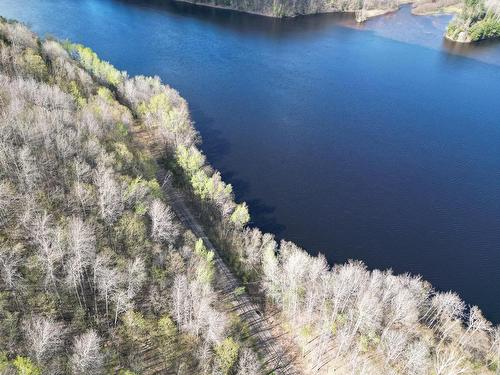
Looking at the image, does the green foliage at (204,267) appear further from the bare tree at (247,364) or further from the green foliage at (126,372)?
the green foliage at (126,372)

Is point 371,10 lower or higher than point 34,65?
higher

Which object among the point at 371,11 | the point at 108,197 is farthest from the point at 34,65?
the point at 371,11

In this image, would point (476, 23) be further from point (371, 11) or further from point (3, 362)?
point (3, 362)

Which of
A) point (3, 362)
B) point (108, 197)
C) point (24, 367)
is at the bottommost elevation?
point (3, 362)

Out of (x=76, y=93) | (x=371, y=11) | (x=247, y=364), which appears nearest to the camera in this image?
(x=247, y=364)

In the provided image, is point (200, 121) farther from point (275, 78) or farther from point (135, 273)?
point (135, 273)

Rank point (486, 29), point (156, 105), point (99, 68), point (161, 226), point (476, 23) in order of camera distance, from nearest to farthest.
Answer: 1. point (161, 226)
2. point (156, 105)
3. point (99, 68)
4. point (486, 29)
5. point (476, 23)

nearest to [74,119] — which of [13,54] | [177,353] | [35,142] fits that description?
[35,142]
